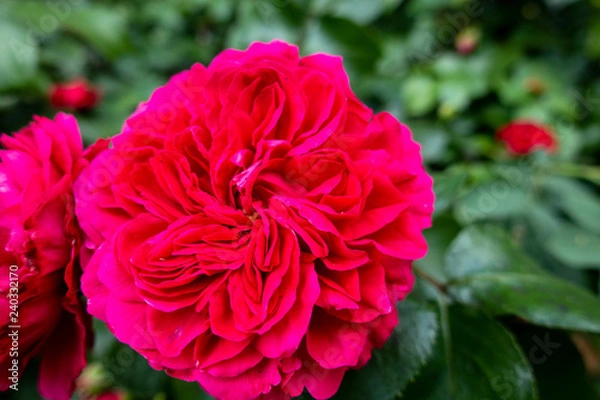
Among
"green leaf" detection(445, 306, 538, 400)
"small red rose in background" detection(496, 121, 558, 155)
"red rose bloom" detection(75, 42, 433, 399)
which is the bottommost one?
"small red rose in background" detection(496, 121, 558, 155)

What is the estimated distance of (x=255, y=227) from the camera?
1.13 feet

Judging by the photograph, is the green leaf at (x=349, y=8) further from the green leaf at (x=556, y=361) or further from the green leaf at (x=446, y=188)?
the green leaf at (x=556, y=361)

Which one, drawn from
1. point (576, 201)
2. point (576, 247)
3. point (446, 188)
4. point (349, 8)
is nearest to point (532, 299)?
point (446, 188)

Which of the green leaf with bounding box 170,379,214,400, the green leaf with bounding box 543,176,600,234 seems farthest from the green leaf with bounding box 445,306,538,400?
the green leaf with bounding box 543,176,600,234

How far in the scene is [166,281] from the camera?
32cm

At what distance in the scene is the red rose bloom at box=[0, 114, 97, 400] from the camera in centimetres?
33

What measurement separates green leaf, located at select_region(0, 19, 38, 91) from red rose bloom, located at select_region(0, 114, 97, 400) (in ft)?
1.87

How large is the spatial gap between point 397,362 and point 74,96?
37.4 inches

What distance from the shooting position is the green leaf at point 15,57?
0.85 m

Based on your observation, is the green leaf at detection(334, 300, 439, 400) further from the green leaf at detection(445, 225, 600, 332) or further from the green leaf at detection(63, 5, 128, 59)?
the green leaf at detection(63, 5, 128, 59)

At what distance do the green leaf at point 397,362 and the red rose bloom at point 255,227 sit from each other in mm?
64

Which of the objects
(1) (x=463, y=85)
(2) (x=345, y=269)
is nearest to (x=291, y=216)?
(2) (x=345, y=269)

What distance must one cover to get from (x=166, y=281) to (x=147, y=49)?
1.18 meters

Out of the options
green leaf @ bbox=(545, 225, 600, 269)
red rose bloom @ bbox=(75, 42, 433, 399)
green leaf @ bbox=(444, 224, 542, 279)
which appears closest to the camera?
red rose bloom @ bbox=(75, 42, 433, 399)
